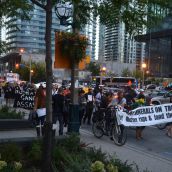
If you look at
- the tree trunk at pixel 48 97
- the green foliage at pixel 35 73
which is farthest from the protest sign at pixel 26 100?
the green foliage at pixel 35 73

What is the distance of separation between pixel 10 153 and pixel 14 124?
23.9 ft

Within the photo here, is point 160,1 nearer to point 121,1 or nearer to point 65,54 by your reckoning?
point 121,1

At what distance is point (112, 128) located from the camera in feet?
45.8

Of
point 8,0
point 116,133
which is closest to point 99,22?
point 8,0

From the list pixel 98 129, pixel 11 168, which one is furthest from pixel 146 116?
pixel 11 168

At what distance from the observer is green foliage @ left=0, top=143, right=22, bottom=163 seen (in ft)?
26.0

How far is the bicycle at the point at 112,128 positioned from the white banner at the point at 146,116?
32 cm

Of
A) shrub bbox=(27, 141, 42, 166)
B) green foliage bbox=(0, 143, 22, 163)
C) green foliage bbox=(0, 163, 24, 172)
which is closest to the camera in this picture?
green foliage bbox=(0, 163, 24, 172)

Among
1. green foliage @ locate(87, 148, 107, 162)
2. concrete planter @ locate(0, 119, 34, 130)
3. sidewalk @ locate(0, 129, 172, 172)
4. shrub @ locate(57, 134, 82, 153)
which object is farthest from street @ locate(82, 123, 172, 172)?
concrete planter @ locate(0, 119, 34, 130)

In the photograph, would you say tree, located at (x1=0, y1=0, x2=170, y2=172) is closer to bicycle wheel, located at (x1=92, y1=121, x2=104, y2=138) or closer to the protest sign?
bicycle wheel, located at (x1=92, y1=121, x2=104, y2=138)

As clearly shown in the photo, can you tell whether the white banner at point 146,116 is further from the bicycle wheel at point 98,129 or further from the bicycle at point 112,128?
the bicycle wheel at point 98,129

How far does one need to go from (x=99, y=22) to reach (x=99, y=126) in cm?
720

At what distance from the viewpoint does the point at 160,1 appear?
6.92 metres

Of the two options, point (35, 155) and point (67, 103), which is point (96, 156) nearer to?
point (35, 155)
